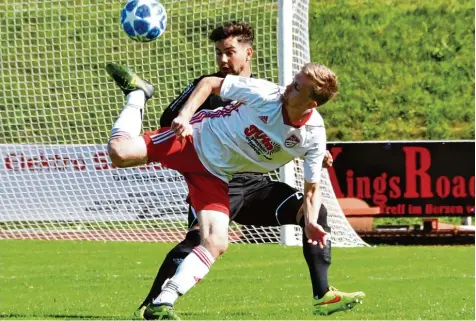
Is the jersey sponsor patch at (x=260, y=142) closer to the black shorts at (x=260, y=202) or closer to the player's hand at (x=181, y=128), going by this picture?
the player's hand at (x=181, y=128)

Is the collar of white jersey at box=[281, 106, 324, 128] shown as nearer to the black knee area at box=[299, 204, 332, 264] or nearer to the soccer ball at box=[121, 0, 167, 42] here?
the black knee area at box=[299, 204, 332, 264]

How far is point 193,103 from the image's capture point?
6.00m

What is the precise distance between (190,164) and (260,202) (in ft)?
2.77

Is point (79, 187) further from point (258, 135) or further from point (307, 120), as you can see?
point (307, 120)

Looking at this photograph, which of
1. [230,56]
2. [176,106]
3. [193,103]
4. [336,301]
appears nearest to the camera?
[193,103]

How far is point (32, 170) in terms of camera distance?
14727 mm

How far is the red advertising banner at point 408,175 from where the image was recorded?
1523cm

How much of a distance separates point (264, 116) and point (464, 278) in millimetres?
4262

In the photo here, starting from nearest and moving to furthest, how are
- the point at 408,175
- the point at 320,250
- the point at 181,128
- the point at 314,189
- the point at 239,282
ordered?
the point at 181,128 → the point at 314,189 → the point at 320,250 → the point at 239,282 → the point at 408,175

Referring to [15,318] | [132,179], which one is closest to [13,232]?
[132,179]

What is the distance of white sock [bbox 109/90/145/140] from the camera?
631 cm

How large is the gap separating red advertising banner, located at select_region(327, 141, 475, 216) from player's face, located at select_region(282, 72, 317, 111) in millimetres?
9146

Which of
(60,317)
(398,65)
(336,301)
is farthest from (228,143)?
(398,65)

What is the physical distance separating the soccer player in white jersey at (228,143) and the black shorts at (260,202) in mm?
487
